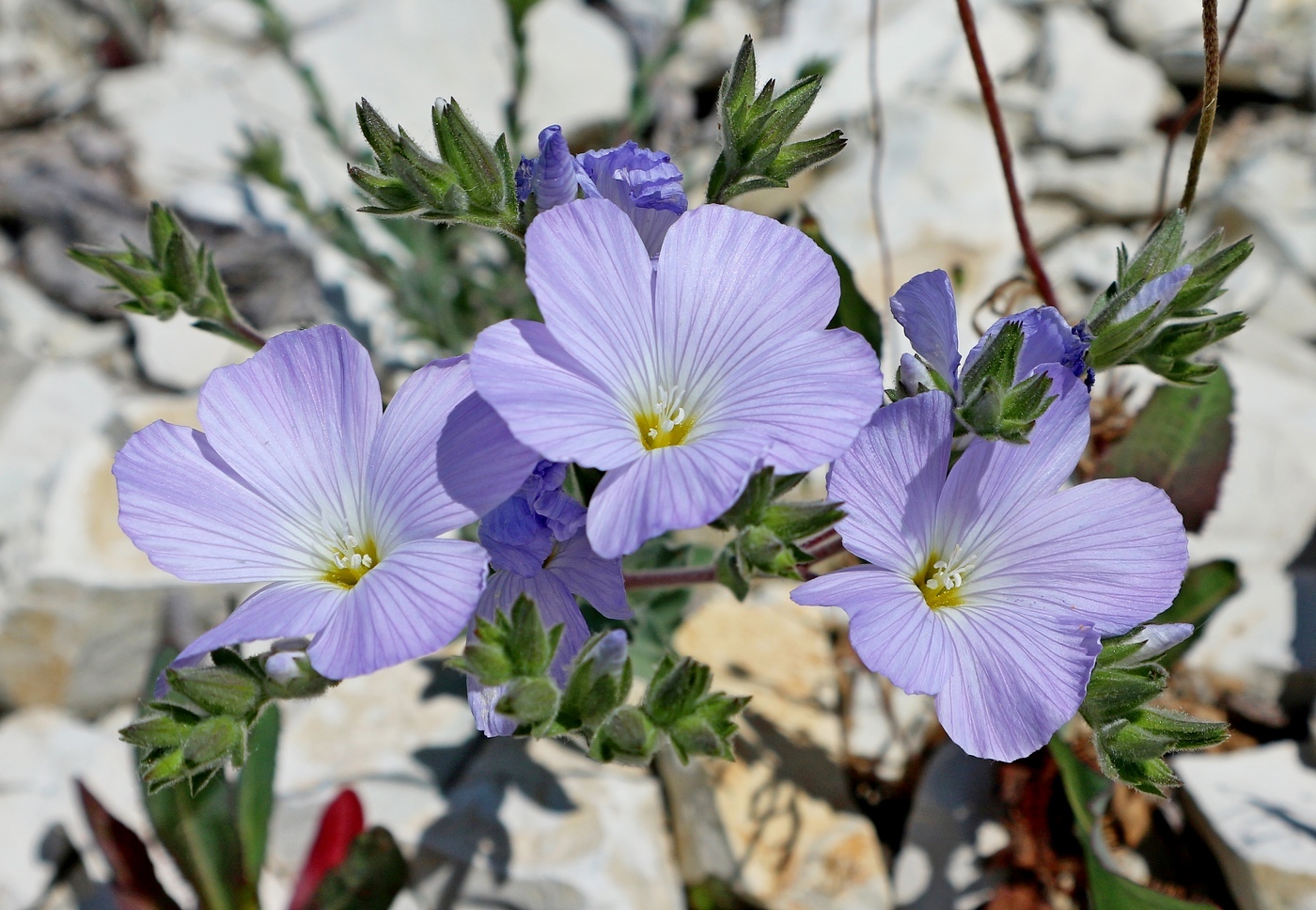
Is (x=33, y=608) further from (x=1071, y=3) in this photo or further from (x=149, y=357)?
(x=1071, y=3)

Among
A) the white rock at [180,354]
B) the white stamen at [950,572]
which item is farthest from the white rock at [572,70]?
the white stamen at [950,572]

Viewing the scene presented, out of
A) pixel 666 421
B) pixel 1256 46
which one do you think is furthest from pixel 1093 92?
pixel 666 421

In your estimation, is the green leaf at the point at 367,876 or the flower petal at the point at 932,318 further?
the green leaf at the point at 367,876

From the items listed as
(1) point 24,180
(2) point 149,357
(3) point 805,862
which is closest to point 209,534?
(3) point 805,862

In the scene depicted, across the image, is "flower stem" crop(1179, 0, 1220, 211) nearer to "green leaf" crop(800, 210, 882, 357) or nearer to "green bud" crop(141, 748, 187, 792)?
"green leaf" crop(800, 210, 882, 357)

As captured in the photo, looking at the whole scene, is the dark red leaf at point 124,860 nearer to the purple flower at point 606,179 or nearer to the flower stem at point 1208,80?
the purple flower at point 606,179

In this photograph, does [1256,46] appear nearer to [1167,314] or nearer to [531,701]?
[1167,314]
